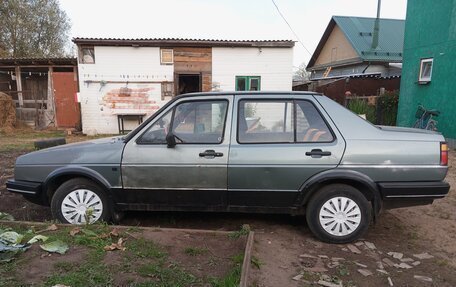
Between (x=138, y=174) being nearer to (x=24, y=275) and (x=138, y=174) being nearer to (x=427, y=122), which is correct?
(x=24, y=275)

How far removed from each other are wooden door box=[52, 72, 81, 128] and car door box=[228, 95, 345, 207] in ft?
42.0

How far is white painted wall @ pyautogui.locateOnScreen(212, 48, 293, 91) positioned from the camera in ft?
43.9

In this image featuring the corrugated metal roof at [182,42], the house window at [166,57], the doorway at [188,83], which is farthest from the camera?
the doorway at [188,83]

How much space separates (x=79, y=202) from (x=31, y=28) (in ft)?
73.8

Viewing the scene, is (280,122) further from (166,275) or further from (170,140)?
(166,275)

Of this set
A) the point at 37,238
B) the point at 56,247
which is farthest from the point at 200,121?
the point at 37,238

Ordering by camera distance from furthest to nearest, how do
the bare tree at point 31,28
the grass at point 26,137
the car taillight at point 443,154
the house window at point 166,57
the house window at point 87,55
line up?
the bare tree at point 31,28 → the house window at point 166,57 → the house window at point 87,55 → the grass at point 26,137 → the car taillight at point 443,154

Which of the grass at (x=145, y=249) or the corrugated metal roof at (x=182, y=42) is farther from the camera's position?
the corrugated metal roof at (x=182, y=42)

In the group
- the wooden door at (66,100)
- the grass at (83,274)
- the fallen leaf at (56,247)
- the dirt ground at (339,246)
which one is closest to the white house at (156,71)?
the wooden door at (66,100)

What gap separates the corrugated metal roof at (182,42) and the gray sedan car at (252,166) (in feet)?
32.5

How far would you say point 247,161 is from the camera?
11.7 ft

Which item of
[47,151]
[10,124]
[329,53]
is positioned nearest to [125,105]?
[10,124]

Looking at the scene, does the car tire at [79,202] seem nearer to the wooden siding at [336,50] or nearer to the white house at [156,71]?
the white house at [156,71]

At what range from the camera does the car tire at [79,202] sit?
12.5 ft
